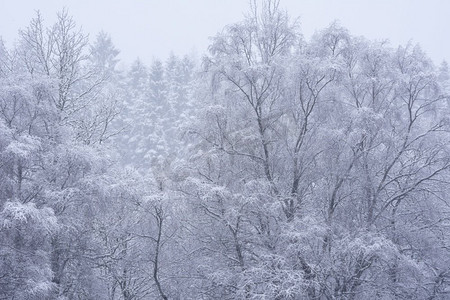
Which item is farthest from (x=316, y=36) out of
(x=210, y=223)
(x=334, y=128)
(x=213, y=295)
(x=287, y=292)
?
(x=213, y=295)

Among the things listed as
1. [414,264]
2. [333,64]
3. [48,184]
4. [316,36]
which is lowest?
[414,264]

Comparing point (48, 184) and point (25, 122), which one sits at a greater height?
point (25, 122)

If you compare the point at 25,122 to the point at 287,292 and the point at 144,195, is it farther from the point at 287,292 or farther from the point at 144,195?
the point at 287,292

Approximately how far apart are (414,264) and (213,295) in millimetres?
5884

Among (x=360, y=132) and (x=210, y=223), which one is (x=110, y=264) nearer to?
(x=210, y=223)

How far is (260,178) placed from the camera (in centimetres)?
1309

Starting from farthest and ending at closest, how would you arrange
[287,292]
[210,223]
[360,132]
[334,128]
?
1. [210,223]
2. [334,128]
3. [360,132]
4. [287,292]

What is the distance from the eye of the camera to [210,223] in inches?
548

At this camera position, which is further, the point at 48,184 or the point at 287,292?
the point at 48,184

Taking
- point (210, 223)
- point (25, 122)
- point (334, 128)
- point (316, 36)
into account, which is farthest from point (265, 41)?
point (25, 122)

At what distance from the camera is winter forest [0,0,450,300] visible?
38.5 feet

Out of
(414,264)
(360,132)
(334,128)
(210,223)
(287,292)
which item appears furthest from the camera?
(210,223)

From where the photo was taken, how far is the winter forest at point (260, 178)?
11742mm

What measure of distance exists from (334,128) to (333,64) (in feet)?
6.33
